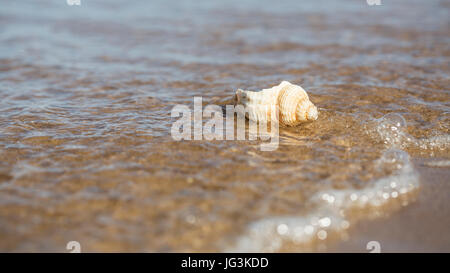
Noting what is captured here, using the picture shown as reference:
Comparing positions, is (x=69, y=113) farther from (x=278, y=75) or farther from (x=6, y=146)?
(x=278, y=75)

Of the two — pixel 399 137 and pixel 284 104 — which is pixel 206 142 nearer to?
pixel 284 104

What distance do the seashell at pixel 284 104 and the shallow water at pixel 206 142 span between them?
161mm

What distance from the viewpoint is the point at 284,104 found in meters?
3.84

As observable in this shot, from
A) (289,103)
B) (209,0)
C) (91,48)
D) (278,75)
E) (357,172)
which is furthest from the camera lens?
(209,0)

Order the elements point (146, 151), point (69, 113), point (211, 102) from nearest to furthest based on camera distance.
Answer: point (146, 151), point (69, 113), point (211, 102)

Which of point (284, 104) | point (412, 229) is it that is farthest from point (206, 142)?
point (412, 229)

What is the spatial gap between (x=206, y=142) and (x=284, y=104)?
37.4 inches

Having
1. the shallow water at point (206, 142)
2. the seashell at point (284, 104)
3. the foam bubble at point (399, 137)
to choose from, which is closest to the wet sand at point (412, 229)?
the shallow water at point (206, 142)

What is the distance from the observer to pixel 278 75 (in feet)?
18.7

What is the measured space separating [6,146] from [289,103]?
296 centimetres

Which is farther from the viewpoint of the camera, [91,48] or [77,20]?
[77,20]
